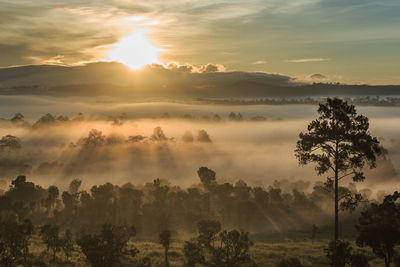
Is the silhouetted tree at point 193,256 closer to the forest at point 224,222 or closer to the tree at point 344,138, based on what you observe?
the forest at point 224,222

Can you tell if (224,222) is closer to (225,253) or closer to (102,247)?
(225,253)

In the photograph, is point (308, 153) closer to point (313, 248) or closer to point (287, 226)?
point (313, 248)

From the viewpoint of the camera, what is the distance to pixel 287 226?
370 feet

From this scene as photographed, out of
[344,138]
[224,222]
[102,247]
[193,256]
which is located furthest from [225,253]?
[224,222]

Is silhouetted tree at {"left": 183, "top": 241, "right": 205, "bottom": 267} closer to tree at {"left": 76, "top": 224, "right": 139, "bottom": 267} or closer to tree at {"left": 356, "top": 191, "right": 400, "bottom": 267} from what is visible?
tree at {"left": 76, "top": 224, "right": 139, "bottom": 267}

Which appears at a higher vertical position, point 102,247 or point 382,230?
point 382,230

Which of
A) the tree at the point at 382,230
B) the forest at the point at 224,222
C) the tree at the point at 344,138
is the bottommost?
the forest at the point at 224,222

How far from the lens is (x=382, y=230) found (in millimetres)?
35875

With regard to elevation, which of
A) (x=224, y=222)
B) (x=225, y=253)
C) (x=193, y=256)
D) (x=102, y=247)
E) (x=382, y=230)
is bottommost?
(x=224, y=222)

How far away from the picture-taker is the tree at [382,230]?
3566 centimetres

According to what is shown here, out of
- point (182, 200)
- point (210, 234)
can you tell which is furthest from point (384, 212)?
point (182, 200)

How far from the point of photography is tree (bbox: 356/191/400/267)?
117 ft

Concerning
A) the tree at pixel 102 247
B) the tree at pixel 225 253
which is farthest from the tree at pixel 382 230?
the tree at pixel 102 247

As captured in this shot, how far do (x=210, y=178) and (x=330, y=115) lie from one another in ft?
351
